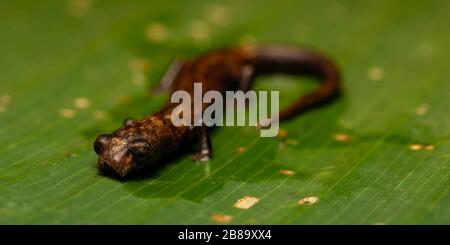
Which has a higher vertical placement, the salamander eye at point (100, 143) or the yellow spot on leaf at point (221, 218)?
the salamander eye at point (100, 143)

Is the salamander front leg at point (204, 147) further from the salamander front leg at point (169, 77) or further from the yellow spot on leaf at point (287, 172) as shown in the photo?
the salamander front leg at point (169, 77)

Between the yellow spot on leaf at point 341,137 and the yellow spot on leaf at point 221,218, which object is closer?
the yellow spot on leaf at point 221,218

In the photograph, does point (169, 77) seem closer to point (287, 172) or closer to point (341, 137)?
point (341, 137)

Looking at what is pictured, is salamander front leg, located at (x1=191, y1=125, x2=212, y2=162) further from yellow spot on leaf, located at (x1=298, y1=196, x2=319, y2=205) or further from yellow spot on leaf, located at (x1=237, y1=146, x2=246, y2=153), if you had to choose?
yellow spot on leaf, located at (x1=298, y1=196, x2=319, y2=205)

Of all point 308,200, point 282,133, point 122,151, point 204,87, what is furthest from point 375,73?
point 122,151

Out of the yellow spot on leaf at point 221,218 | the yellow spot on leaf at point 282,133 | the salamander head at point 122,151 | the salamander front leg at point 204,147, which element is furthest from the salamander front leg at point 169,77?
the yellow spot on leaf at point 221,218

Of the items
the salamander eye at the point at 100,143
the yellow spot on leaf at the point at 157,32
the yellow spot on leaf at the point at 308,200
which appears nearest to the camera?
the yellow spot on leaf at the point at 308,200
